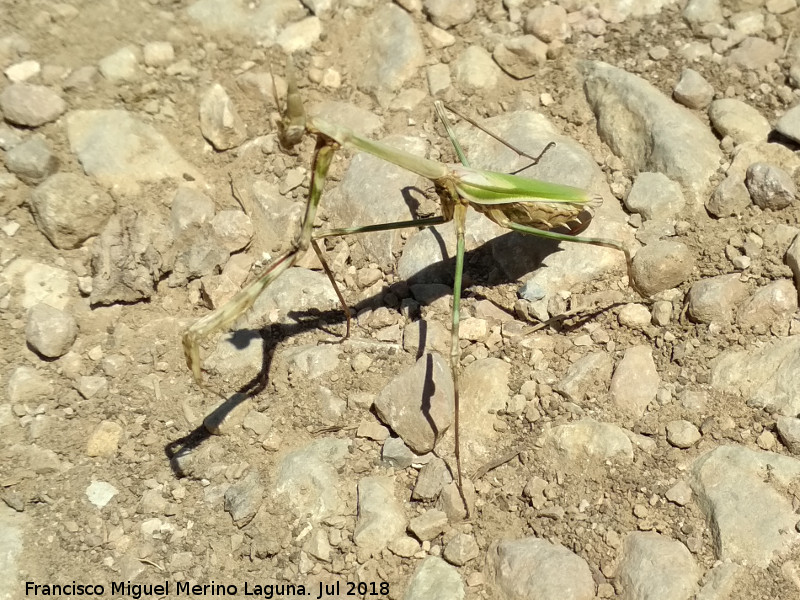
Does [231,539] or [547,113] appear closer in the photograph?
[231,539]

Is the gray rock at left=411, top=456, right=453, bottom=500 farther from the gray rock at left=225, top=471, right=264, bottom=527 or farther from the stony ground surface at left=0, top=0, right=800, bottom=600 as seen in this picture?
the gray rock at left=225, top=471, right=264, bottom=527

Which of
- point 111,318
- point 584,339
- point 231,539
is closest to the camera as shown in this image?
point 231,539

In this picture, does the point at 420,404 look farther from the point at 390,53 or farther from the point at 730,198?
the point at 390,53

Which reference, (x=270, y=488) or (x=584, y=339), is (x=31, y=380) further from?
(x=584, y=339)

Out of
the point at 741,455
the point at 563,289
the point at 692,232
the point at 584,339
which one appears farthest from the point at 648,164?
the point at 741,455

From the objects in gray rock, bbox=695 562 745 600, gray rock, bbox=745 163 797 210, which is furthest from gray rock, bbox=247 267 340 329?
gray rock, bbox=745 163 797 210

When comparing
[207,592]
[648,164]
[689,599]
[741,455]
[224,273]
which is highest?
[648,164]

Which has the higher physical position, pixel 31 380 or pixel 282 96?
pixel 282 96

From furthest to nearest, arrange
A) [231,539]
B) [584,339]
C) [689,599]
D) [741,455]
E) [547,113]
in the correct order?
[547,113], [584,339], [231,539], [741,455], [689,599]
